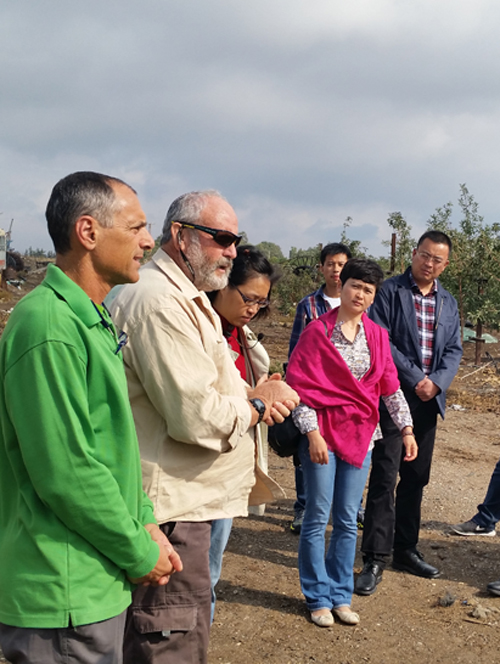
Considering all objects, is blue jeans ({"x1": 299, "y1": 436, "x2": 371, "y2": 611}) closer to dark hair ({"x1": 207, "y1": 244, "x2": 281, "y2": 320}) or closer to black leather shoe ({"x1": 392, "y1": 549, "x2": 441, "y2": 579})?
black leather shoe ({"x1": 392, "y1": 549, "x2": 441, "y2": 579})

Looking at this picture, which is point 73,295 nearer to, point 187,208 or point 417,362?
point 187,208

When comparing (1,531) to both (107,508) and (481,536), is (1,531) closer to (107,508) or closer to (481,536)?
(107,508)

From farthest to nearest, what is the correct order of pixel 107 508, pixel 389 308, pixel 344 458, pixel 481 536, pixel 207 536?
Answer: 1. pixel 481 536
2. pixel 389 308
3. pixel 344 458
4. pixel 207 536
5. pixel 107 508

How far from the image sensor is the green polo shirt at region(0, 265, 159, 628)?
153cm

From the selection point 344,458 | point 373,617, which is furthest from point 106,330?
point 373,617

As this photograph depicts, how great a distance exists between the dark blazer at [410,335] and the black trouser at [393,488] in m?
0.20

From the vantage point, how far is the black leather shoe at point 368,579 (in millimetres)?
4023

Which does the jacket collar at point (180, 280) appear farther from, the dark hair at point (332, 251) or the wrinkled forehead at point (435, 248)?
the dark hair at point (332, 251)

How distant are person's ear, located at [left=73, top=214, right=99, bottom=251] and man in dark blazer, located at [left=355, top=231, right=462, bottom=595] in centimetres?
288

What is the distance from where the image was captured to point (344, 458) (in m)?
3.56

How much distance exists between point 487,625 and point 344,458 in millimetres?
1327

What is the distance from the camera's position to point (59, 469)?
1.53 meters

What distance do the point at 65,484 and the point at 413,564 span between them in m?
3.45

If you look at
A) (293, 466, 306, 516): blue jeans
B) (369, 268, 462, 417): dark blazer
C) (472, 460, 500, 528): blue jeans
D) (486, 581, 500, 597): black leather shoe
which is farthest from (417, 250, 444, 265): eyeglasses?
(486, 581, 500, 597): black leather shoe
